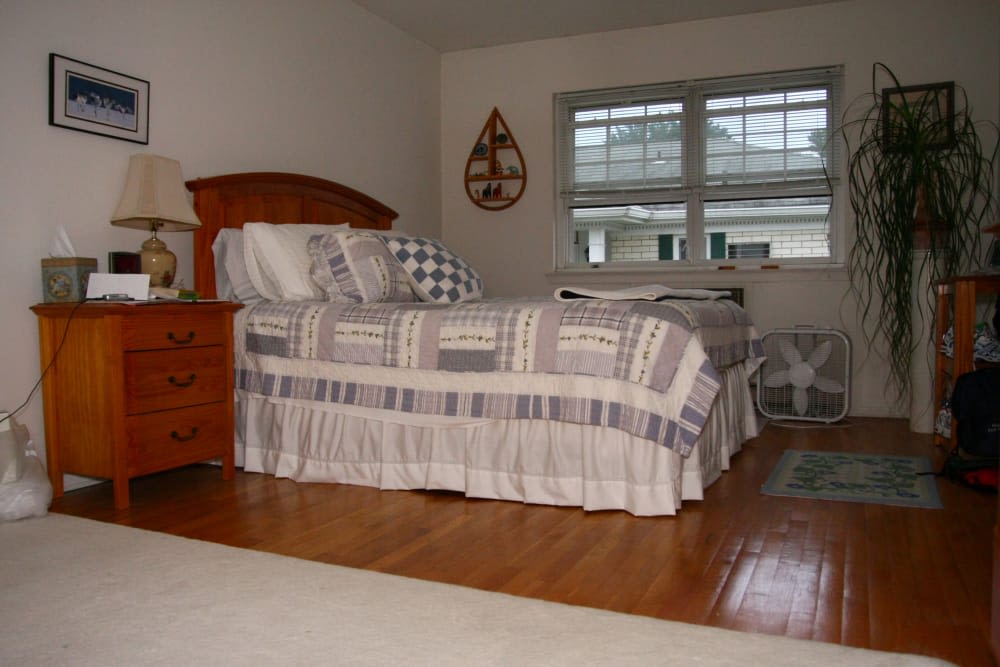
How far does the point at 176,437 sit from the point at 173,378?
21 cm

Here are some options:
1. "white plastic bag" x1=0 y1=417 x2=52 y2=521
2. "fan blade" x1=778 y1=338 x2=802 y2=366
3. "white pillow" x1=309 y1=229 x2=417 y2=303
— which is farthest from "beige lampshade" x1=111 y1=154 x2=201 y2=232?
"fan blade" x1=778 y1=338 x2=802 y2=366

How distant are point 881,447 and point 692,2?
9.05 feet

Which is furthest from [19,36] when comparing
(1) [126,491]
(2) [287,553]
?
(2) [287,553]

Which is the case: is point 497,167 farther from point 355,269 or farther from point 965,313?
point 965,313

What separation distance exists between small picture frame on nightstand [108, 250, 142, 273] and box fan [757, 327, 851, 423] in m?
3.09

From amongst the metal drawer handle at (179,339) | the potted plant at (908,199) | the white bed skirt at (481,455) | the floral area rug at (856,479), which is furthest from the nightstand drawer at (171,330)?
the potted plant at (908,199)

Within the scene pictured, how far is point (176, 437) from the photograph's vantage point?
2.68 meters

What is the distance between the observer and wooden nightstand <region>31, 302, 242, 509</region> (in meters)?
2.49

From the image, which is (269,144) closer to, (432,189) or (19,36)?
(19,36)

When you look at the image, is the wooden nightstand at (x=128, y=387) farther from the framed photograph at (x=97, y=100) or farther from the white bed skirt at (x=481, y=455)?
the framed photograph at (x=97, y=100)

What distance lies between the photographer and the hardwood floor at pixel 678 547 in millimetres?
1646

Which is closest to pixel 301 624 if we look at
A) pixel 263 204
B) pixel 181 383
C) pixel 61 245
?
pixel 181 383

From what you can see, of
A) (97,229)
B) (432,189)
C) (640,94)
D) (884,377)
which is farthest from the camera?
(432,189)

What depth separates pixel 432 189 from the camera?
5.47 meters
